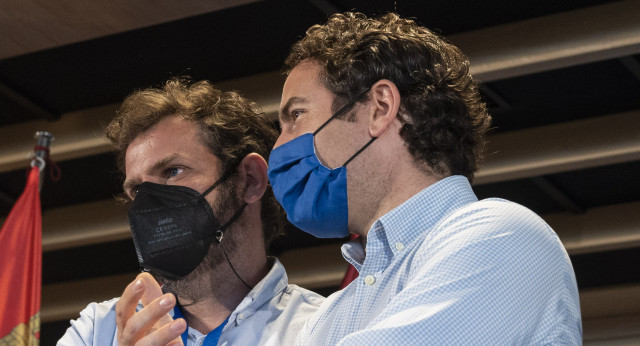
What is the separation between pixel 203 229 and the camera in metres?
2.43

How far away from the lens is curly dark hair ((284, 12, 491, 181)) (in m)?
1.92

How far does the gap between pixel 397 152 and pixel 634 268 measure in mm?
3666

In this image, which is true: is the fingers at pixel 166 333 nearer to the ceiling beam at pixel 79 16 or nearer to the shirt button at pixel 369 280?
the shirt button at pixel 369 280

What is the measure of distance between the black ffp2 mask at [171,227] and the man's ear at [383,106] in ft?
2.31

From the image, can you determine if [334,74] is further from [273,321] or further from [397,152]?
[273,321]

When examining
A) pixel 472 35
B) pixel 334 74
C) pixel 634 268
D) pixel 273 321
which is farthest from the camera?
pixel 634 268

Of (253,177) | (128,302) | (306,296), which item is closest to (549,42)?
(253,177)

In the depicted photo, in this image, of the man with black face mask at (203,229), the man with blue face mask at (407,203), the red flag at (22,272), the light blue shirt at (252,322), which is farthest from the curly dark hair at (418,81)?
the red flag at (22,272)

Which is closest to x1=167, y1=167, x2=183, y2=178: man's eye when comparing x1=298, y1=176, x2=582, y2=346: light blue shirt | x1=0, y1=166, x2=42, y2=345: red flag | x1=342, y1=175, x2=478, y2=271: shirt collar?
x1=342, y1=175, x2=478, y2=271: shirt collar

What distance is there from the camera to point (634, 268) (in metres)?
5.11

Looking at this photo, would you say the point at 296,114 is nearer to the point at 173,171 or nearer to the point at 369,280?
the point at 369,280

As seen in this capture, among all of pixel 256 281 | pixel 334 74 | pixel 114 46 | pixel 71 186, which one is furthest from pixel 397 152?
pixel 71 186

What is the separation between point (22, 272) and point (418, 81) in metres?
2.24

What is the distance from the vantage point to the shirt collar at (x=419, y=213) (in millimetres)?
1731
